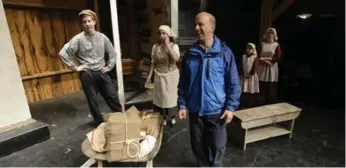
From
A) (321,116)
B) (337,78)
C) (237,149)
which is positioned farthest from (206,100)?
(337,78)

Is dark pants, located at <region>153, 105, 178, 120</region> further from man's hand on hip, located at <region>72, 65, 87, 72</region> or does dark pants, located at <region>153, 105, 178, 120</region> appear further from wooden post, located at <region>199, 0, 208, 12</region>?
wooden post, located at <region>199, 0, 208, 12</region>

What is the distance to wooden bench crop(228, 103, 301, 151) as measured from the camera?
7.87ft

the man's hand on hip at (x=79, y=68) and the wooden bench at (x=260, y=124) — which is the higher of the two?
the man's hand on hip at (x=79, y=68)

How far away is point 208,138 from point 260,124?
0.71m

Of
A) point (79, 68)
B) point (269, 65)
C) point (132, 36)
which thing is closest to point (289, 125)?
point (269, 65)

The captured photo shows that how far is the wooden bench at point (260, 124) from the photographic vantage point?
240 cm

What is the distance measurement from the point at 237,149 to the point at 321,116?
151 cm

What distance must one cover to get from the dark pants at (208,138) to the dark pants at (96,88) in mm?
1258

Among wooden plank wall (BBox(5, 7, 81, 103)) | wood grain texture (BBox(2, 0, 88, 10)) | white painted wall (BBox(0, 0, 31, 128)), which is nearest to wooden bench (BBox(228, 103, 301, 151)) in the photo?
white painted wall (BBox(0, 0, 31, 128))

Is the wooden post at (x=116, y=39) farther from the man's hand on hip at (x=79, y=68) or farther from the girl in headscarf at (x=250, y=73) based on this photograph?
the girl in headscarf at (x=250, y=73)

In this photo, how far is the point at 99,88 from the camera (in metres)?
2.96

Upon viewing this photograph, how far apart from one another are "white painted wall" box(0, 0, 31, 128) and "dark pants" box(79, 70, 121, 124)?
61 cm

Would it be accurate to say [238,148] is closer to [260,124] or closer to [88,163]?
[260,124]

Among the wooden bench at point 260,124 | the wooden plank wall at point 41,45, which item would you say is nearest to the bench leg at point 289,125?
the wooden bench at point 260,124
